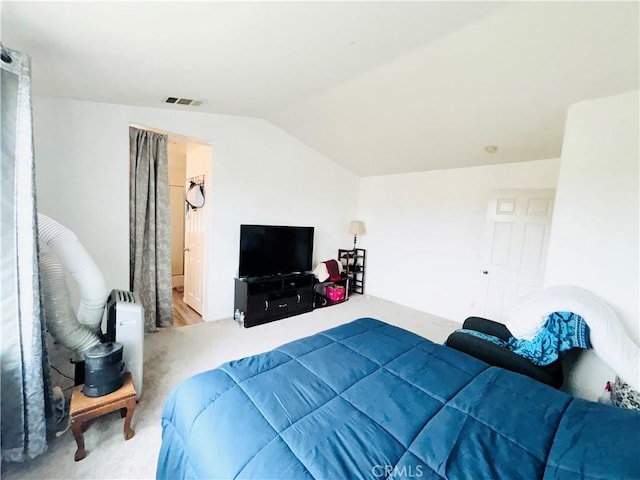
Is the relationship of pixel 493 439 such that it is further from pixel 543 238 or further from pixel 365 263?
pixel 365 263

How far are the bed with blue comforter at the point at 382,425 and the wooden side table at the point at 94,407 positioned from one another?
0.61 meters

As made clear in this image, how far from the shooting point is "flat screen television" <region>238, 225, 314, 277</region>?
380 cm

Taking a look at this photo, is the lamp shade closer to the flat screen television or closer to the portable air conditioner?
the flat screen television

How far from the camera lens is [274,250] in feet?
13.4

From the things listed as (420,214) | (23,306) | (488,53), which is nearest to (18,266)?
(23,306)

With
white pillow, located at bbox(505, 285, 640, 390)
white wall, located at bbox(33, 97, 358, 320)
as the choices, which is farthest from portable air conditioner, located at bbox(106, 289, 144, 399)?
white pillow, located at bbox(505, 285, 640, 390)

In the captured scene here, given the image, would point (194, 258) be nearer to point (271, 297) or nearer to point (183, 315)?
point (183, 315)

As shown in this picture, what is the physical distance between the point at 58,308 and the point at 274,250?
Result: 248 centimetres

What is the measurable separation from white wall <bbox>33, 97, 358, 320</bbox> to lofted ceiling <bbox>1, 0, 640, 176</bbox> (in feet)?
0.83

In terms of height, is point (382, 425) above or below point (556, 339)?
below

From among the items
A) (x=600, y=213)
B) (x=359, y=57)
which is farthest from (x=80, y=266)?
(x=600, y=213)

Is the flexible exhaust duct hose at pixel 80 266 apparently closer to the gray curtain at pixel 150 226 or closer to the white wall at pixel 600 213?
the gray curtain at pixel 150 226

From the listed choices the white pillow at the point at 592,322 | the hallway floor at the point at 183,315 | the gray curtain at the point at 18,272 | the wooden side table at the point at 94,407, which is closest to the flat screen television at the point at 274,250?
the hallway floor at the point at 183,315

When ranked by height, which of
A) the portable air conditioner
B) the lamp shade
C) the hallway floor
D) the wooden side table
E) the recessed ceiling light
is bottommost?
the hallway floor
